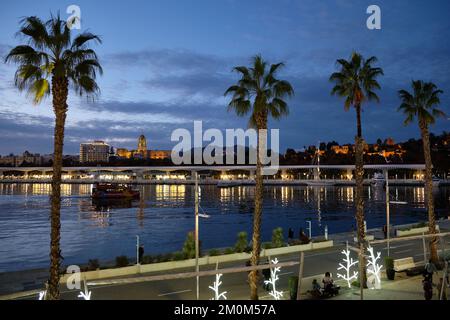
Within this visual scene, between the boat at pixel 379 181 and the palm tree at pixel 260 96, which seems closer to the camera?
the palm tree at pixel 260 96

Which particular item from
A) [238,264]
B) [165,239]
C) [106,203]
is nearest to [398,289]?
[238,264]

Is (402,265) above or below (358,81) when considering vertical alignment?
below

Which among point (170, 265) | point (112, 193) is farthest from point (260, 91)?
point (112, 193)

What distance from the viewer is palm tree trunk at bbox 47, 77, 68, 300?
12.7m

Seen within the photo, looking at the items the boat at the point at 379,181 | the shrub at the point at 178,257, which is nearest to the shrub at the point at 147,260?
the shrub at the point at 178,257

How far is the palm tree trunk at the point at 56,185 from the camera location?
499 inches

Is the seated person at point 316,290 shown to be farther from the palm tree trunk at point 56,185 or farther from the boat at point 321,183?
the boat at point 321,183

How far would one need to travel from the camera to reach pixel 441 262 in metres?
21.8

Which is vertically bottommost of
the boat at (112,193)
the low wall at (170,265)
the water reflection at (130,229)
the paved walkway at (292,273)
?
the water reflection at (130,229)

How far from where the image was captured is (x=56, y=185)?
42.7 ft

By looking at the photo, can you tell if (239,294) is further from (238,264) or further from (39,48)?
(39,48)

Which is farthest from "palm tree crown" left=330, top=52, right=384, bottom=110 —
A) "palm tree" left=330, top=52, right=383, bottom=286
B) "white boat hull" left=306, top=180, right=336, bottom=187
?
"white boat hull" left=306, top=180, right=336, bottom=187

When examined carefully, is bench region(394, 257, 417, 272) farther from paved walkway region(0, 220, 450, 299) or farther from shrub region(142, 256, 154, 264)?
shrub region(142, 256, 154, 264)

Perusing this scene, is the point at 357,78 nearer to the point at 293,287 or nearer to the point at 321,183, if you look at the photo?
the point at 293,287
